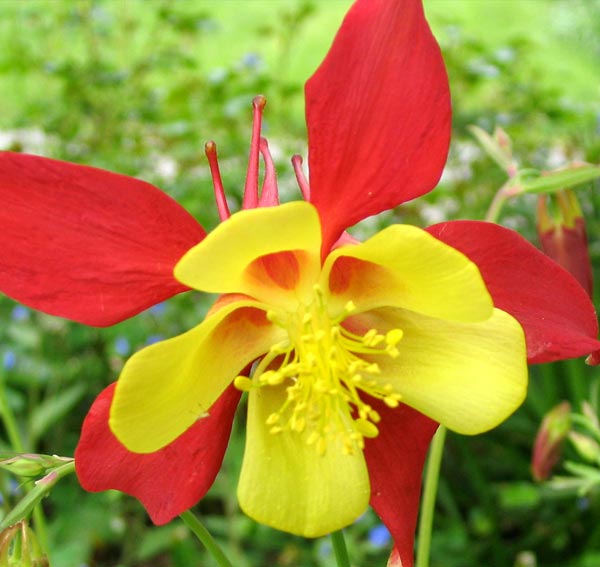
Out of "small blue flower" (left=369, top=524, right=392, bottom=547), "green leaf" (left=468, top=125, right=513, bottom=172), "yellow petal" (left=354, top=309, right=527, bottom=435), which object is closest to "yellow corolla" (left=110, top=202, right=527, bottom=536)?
"yellow petal" (left=354, top=309, right=527, bottom=435)

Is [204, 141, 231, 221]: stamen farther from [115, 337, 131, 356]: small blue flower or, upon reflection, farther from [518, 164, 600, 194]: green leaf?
[115, 337, 131, 356]: small blue flower

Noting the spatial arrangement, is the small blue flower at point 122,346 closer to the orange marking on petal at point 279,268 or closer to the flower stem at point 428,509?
the flower stem at point 428,509

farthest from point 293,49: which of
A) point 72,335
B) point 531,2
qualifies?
point 72,335

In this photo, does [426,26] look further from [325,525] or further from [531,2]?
[531,2]

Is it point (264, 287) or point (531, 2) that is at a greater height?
point (264, 287)

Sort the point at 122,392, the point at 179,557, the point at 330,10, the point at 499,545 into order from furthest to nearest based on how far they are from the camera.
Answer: the point at 330,10, the point at 499,545, the point at 179,557, the point at 122,392

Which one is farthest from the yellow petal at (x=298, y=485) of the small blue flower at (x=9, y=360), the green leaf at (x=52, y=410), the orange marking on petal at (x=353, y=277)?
the small blue flower at (x=9, y=360)

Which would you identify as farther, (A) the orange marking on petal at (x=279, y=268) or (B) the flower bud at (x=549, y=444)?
(B) the flower bud at (x=549, y=444)
